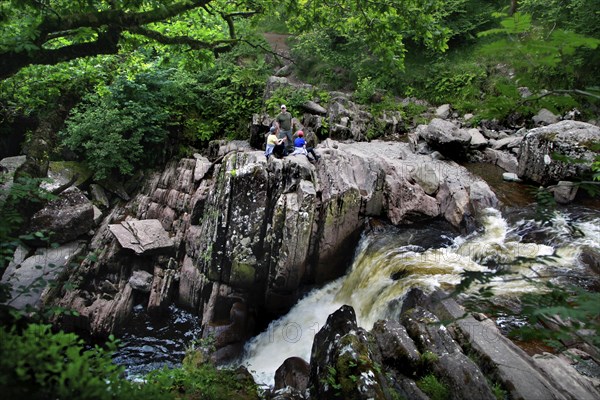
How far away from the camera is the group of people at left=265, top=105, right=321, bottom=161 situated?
12248mm

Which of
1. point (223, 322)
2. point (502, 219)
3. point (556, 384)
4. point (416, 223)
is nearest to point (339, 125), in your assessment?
point (416, 223)

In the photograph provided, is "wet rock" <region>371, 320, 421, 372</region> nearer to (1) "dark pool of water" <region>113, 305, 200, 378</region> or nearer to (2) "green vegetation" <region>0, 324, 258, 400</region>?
(2) "green vegetation" <region>0, 324, 258, 400</region>

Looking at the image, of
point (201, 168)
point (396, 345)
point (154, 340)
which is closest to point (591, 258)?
point (396, 345)

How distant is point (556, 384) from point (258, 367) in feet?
21.6

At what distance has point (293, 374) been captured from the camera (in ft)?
27.0

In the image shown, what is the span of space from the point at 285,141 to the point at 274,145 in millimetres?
837

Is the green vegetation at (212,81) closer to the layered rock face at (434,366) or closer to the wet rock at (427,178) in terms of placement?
the layered rock face at (434,366)

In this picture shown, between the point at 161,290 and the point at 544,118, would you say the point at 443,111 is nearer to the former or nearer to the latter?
the point at 544,118

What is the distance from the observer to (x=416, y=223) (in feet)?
38.8

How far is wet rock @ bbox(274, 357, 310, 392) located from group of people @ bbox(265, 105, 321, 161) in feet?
20.2

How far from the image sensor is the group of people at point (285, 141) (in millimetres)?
12248

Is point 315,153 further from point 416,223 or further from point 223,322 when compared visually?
point 223,322

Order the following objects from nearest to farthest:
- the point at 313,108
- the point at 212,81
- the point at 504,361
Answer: the point at 504,361, the point at 313,108, the point at 212,81

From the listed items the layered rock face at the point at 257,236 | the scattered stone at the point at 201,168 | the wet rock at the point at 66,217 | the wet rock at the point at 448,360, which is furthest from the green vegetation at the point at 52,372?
the wet rock at the point at 66,217
